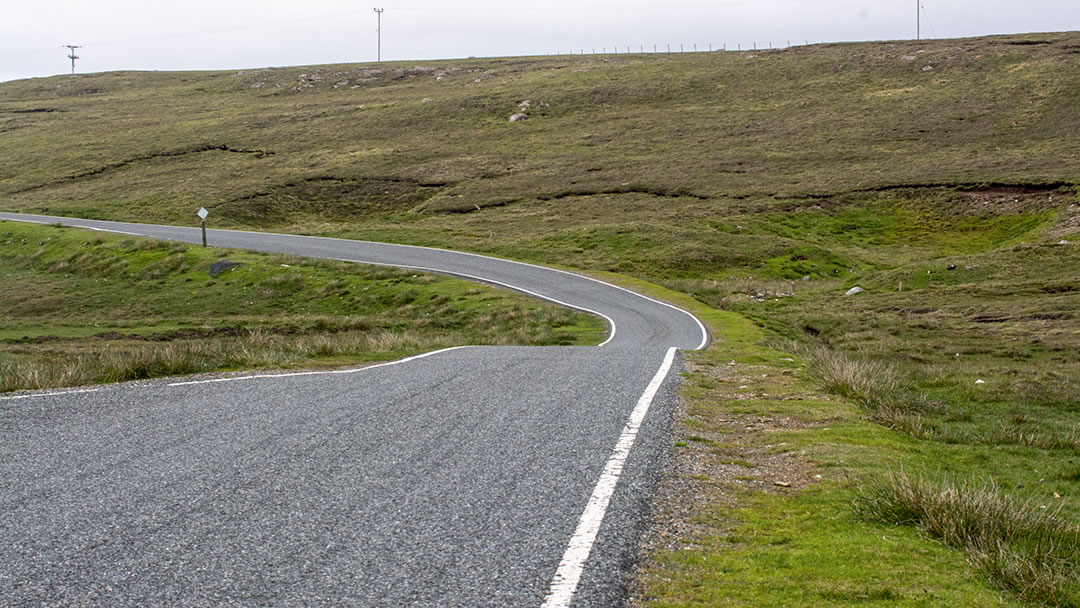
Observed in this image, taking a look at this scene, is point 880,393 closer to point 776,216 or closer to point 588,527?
point 588,527

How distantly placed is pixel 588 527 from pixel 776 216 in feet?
164

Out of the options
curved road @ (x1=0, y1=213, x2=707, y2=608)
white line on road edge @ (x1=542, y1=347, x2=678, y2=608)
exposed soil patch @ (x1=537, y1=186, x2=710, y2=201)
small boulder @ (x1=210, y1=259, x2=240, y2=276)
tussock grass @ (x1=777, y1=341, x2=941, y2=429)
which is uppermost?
exposed soil patch @ (x1=537, y1=186, x2=710, y2=201)

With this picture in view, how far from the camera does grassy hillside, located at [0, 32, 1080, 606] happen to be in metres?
6.42

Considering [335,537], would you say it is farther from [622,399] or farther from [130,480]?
[622,399]

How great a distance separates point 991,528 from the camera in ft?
20.1

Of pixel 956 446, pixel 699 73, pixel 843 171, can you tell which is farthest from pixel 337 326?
pixel 699 73

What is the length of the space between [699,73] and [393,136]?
112ft

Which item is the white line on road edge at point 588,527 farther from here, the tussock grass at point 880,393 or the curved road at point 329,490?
the tussock grass at point 880,393

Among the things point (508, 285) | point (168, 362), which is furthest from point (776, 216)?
point (168, 362)

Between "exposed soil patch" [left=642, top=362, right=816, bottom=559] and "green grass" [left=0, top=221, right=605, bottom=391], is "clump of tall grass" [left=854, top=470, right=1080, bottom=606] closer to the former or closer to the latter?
"exposed soil patch" [left=642, top=362, right=816, bottom=559]

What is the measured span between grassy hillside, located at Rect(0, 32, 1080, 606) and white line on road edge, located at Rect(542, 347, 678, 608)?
1.72 feet

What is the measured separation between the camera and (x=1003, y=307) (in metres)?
29.3

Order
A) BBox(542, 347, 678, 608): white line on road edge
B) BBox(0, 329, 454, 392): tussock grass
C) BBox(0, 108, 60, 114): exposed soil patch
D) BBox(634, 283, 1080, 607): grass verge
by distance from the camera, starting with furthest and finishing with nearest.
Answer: BBox(0, 108, 60, 114): exposed soil patch, BBox(0, 329, 454, 392): tussock grass, BBox(634, 283, 1080, 607): grass verge, BBox(542, 347, 678, 608): white line on road edge

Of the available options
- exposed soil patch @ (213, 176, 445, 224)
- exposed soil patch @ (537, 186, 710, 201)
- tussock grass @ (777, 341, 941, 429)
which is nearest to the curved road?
tussock grass @ (777, 341, 941, 429)
